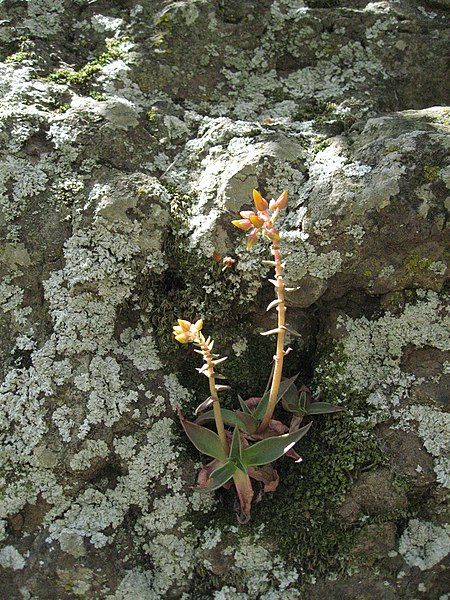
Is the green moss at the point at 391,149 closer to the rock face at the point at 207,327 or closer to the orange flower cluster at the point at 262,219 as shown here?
the rock face at the point at 207,327

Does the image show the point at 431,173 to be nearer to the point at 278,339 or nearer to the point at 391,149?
the point at 391,149

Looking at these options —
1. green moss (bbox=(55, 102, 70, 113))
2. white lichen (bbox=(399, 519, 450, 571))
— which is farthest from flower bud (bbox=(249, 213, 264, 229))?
green moss (bbox=(55, 102, 70, 113))

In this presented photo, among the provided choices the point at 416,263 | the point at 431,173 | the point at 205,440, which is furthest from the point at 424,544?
the point at 431,173

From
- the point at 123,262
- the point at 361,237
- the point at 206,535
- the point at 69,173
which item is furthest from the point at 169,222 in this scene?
the point at 206,535

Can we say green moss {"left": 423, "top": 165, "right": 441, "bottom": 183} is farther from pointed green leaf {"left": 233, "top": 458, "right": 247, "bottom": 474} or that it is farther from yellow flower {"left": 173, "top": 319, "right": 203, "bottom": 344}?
pointed green leaf {"left": 233, "top": 458, "right": 247, "bottom": 474}

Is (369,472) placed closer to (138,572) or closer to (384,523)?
(384,523)

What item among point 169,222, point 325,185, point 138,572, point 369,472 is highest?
point 325,185
